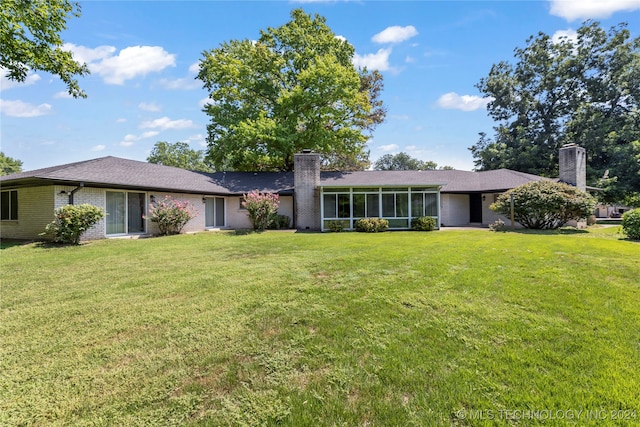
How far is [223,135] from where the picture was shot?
2445 centimetres

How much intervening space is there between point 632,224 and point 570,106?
23356 mm

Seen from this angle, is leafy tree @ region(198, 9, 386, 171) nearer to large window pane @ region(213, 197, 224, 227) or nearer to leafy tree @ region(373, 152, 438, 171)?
large window pane @ region(213, 197, 224, 227)

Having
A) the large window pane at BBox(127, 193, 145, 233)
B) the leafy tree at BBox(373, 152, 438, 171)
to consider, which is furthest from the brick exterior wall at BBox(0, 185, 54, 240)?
the leafy tree at BBox(373, 152, 438, 171)

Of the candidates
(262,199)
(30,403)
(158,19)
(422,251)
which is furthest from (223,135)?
(30,403)

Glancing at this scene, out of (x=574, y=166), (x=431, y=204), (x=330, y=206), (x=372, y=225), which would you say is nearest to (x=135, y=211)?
(x=330, y=206)

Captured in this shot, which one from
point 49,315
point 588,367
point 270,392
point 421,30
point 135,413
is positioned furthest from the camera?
point 421,30

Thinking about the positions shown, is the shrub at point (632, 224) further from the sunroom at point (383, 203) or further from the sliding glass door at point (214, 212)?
the sliding glass door at point (214, 212)

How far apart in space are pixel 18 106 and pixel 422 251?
63.4 ft

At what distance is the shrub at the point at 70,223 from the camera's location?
10836 mm

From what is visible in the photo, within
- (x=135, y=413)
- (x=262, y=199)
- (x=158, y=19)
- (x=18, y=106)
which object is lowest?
(x=135, y=413)

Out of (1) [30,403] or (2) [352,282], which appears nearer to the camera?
(1) [30,403]

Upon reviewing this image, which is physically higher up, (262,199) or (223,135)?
(223,135)

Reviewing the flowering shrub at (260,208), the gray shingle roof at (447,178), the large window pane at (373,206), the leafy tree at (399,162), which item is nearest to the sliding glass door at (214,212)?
the flowering shrub at (260,208)

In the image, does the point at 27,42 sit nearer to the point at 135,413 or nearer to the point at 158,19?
the point at 158,19
